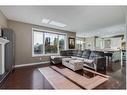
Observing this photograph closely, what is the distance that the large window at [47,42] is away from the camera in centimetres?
565

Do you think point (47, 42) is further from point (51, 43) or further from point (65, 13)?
point (65, 13)

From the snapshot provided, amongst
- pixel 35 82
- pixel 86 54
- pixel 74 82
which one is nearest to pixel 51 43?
pixel 86 54

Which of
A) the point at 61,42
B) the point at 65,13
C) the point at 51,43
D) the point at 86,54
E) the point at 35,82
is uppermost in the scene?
the point at 65,13

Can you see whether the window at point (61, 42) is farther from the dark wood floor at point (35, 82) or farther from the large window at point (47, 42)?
the dark wood floor at point (35, 82)

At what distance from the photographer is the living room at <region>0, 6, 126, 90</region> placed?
10.2 ft

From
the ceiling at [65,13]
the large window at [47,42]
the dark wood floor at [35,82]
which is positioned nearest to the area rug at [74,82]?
the dark wood floor at [35,82]

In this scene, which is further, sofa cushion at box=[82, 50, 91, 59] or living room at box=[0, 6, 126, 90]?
sofa cushion at box=[82, 50, 91, 59]

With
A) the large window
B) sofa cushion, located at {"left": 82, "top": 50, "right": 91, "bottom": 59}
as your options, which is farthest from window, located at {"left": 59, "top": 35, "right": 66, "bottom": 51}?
sofa cushion, located at {"left": 82, "top": 50, "right": 91, "bottom": 59}

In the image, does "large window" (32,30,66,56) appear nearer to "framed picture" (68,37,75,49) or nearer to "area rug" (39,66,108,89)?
"framed picture" (68,37,75,49)

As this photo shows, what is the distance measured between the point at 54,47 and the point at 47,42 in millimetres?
709

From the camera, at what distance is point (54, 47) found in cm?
662

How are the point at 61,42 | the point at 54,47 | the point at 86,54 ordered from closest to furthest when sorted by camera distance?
the point at 86,54 → the point at 54,47 → the point at 61,42
